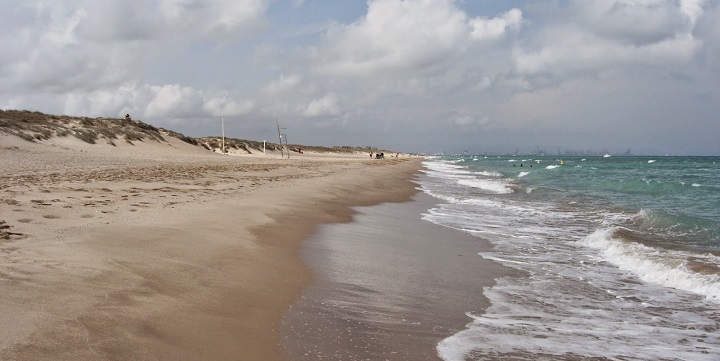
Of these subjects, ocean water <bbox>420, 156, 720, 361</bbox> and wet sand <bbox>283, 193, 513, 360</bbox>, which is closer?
wet sand <bbox>283, 193, 513, 360</bbox>

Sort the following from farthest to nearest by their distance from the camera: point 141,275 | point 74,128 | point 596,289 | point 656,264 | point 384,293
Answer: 1. point 74,128
2. point 656,264
3. point 596,289
4. point 384,293
5. point 141,275

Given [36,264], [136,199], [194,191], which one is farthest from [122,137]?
[36,264]

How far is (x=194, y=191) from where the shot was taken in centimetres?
1523

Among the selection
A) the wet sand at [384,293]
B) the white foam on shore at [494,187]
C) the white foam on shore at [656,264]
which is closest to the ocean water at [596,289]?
the white foam on shore at [656,264]

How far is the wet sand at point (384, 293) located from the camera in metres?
4.73

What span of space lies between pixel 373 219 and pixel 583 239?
17.2 ft

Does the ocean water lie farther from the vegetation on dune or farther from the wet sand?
the vegetation on dune

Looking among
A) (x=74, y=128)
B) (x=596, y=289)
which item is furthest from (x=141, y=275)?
(x=74, y=128)

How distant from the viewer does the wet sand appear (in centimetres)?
473

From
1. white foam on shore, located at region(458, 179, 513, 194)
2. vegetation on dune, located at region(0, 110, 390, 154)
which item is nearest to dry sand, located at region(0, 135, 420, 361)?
white foam on shore, located at region(458, 179, 513, 194)

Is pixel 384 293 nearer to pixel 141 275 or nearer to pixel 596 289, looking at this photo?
pixel 141 275

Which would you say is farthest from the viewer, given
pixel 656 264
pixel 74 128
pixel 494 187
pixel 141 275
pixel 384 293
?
pixel 74 128

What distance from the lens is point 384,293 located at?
668cm

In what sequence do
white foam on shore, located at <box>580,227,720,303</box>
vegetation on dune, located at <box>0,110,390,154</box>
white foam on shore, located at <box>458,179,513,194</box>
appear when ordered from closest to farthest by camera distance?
white foam on shore, located at <box>580,227,720,303</box> → white foam on shore, located at <box>458,179,513,194</box> → vegetation on dune, located at <box>0,110,390,154</box>
